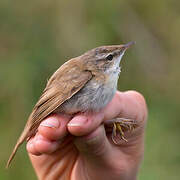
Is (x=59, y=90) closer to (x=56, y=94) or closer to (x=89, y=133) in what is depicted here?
(x=56, y=94)

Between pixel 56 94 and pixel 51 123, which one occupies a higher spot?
pixel 56 94

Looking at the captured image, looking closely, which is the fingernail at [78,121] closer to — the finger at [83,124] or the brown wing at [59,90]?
the finger at [83,124]

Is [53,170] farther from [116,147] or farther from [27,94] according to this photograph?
[27,94]

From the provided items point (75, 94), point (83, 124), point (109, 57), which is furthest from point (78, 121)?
point (109, 57)

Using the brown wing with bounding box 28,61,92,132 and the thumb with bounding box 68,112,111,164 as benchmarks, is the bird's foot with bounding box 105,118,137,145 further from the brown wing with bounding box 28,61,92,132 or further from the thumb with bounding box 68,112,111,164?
the brown wing with bounding box 28,61,92,132

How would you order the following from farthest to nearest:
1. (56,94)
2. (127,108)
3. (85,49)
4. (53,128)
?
(85,49)
(127,108)
(56,94)
(53,128)

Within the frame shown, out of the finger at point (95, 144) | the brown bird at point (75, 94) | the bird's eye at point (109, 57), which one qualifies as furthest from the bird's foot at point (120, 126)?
the bird's eye at point (109, 57)

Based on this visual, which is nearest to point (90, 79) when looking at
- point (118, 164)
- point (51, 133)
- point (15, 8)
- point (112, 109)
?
point (112, 109)
